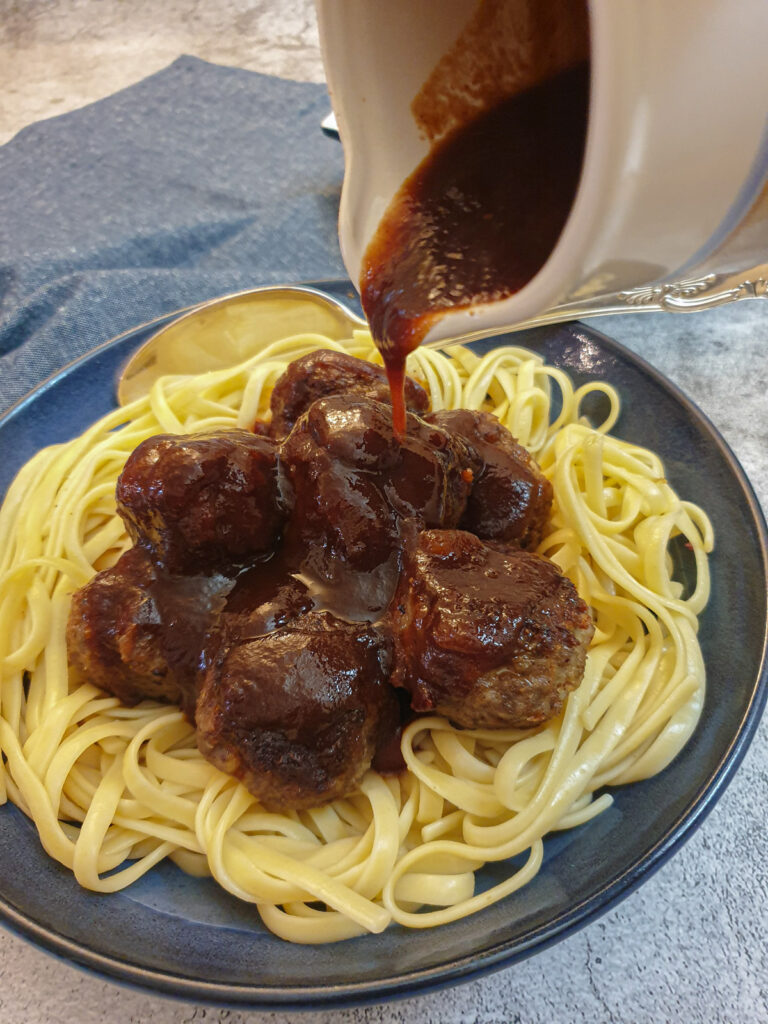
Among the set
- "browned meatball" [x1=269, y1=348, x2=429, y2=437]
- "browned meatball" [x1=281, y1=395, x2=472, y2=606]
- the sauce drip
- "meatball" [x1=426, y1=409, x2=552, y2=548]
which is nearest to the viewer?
the sauce drip

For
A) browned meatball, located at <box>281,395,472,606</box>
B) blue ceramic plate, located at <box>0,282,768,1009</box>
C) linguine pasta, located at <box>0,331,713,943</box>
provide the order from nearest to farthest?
blue ceramic plate, located at <box>0,282,768,1009</box> → linguine pasta, located at <box>0,331,713,943</box> → browned meatball, located at <box>281,395,472,606</box>

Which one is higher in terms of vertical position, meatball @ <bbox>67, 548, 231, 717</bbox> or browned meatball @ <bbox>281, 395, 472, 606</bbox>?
browned meatball @ <bbox>281, 395, 472, 606</bbox>

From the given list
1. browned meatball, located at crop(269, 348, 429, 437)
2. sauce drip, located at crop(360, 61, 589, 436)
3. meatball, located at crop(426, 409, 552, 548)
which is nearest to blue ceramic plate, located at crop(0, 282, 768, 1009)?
meatball, located at crop(426, 409, 552, 548)

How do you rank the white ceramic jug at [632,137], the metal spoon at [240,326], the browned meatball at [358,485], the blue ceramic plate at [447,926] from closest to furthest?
the white ceramic jug at [632,137], the blue ceramic plate at [447,926], the browned meatball at [358,485], the metal spoon at [240,326]

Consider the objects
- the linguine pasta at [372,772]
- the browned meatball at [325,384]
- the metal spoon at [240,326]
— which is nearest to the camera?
the linguine pasta at [372,772]

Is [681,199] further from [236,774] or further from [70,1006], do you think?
[70,1006]

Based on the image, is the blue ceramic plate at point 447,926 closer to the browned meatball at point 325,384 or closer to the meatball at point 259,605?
the meatball at point 259,605

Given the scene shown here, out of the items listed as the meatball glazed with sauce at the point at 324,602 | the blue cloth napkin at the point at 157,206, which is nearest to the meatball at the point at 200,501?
the meatball glazed with sauce at the point at 324,602

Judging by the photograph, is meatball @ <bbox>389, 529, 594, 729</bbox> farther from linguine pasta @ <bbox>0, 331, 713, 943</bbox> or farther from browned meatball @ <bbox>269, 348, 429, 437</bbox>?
browned meatball @ <bbox>269, 348, 429, 437</bbox>

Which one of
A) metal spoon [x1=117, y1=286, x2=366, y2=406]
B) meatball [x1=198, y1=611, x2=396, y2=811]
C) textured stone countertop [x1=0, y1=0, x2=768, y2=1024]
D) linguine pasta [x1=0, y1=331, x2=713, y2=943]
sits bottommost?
textured stone countertop [x1=0, y1=0, x2=768, y2=1024]
